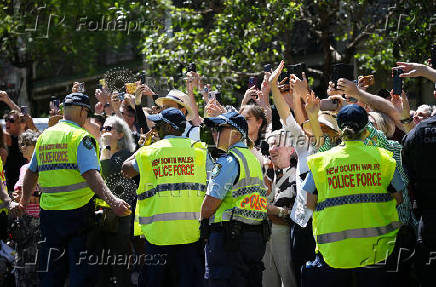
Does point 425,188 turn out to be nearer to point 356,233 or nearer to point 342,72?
point 356,233

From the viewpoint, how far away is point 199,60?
13016mm

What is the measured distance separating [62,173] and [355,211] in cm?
304

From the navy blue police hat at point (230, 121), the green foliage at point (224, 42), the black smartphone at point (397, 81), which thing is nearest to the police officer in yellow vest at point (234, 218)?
the navy blue police hat at point (230, 121)

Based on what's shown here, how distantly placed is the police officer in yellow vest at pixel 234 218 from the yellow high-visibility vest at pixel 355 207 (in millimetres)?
972

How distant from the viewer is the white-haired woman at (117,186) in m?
8.77

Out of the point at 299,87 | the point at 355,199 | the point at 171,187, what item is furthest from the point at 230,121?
the point at 355,199

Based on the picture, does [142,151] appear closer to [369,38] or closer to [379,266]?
[379,266]

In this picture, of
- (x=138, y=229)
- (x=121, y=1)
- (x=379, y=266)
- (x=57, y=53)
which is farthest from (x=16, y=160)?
(x=57, y=53)

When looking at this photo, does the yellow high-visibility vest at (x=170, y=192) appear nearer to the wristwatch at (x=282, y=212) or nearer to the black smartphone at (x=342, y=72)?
the wristwatch at (x=282, y=212)

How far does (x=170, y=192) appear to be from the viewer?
691 centimetres

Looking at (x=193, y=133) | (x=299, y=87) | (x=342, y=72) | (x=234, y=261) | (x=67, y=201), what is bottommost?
(x=234, y=261)

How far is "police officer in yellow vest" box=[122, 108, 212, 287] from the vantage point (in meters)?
6.90

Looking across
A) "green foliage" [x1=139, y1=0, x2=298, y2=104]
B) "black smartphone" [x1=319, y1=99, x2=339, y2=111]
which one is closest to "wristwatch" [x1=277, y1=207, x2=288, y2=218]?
"black smartphone" [x1=319, y1=99, x2=339, y2=111]

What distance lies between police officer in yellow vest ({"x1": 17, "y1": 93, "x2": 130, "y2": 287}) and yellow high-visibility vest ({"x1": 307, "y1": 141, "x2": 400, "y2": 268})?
2.42 metres
